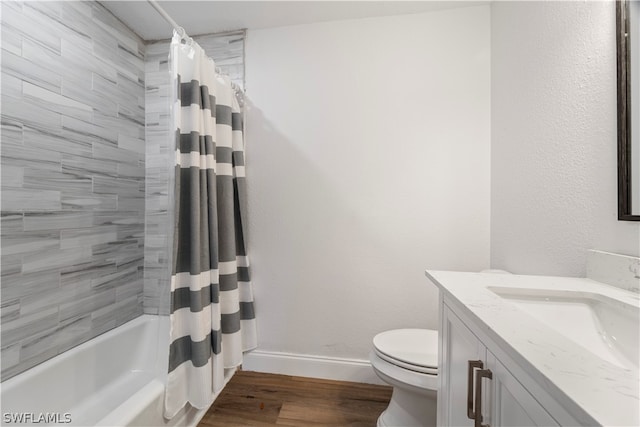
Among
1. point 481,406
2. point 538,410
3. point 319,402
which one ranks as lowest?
point 319,402

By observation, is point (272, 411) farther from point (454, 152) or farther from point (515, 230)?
point (454, 152)

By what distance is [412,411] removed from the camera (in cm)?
129

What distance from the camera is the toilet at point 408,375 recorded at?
119 cm

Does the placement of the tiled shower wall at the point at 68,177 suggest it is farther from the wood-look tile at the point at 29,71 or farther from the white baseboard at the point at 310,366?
the white baseboard at the point at 310,366

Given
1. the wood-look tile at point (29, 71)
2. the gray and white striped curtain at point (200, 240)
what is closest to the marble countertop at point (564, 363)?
the gray and white striped curtain at point (200, 240)

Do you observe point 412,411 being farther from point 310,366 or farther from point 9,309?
point 9,309

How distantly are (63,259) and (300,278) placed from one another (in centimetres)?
126

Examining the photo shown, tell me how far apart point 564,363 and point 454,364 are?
1.51 ft

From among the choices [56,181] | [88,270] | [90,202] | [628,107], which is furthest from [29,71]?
[628,107]

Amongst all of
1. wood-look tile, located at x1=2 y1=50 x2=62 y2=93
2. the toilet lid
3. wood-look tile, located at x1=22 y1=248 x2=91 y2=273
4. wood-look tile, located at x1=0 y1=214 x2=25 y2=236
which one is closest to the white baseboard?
the toilet lid

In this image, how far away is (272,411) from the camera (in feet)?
4.89

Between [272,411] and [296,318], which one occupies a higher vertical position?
[296,318]

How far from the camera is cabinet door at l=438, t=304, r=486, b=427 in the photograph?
727mm

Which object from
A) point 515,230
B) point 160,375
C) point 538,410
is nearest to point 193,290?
point 160,375
